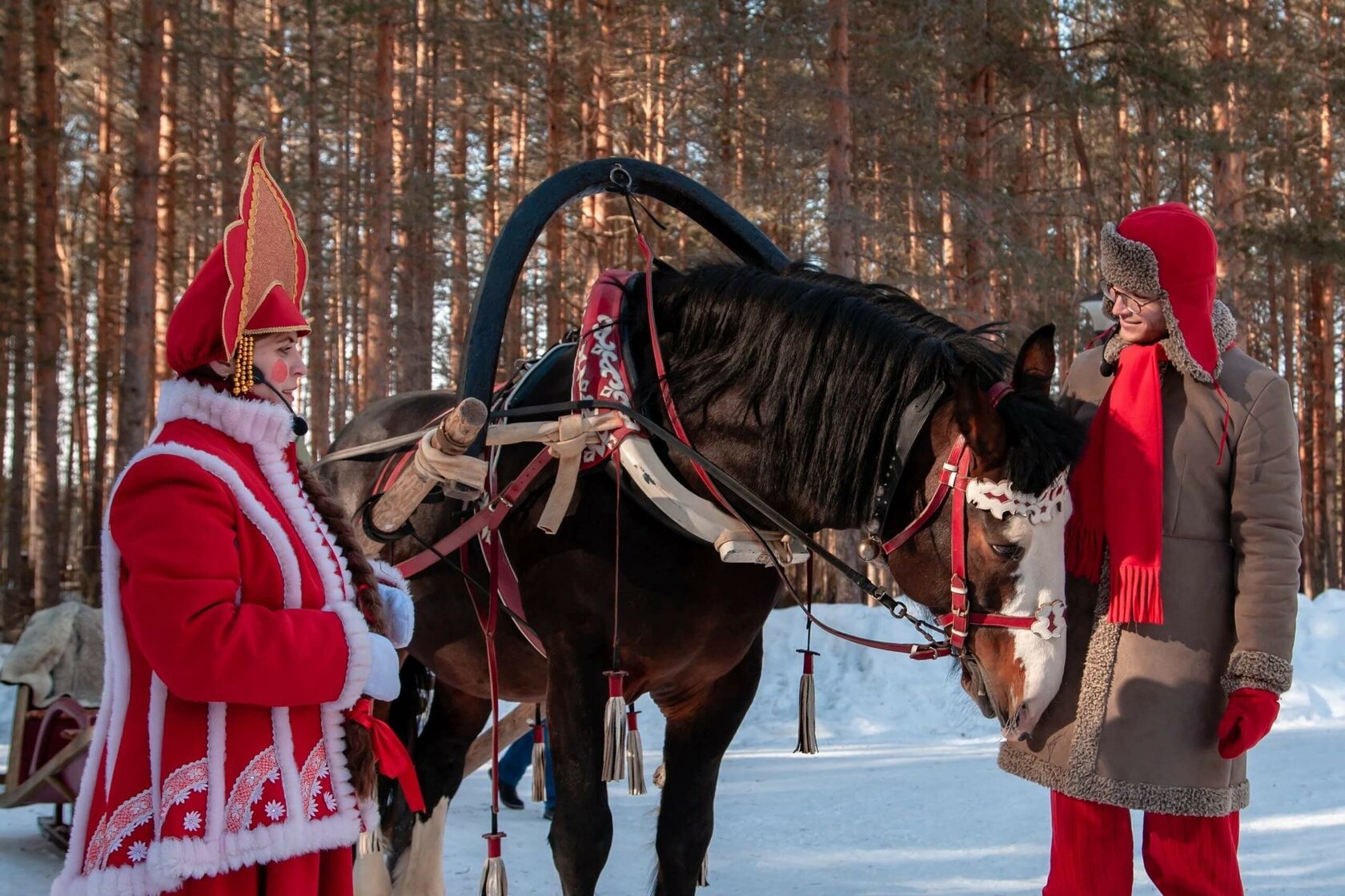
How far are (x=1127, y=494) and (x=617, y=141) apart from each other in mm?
11215

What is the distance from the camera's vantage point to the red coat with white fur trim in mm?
1539

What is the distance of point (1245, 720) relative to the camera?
2.22m

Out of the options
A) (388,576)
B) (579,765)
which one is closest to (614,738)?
(579,765)

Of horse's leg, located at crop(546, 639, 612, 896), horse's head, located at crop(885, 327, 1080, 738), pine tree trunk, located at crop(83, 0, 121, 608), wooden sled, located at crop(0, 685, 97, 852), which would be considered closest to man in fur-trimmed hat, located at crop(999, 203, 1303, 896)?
horse's head, located at crop(885, 327, 1080, 738)

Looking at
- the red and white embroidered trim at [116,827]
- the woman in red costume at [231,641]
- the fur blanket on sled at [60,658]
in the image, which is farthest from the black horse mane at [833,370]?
the fur blanket on sled at [60,658]

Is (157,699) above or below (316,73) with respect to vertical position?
below

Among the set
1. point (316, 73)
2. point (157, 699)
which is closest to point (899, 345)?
point (157, 699)

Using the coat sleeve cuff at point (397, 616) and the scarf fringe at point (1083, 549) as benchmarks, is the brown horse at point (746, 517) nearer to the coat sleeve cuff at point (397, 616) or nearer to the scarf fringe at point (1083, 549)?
the scarf fringe at point (1083, 549)

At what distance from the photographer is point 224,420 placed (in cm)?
172

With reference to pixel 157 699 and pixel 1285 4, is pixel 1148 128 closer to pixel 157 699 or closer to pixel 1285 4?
pixel 1285 4

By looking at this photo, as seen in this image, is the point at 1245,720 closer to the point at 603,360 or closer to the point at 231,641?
the point at 603,360

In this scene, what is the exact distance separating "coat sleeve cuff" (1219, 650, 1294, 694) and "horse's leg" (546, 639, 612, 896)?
1.39m

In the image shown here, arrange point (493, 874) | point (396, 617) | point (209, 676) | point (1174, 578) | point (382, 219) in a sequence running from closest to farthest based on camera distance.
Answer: point (209, 676) < point (396, 617) < point (1174, 578) < point (493, 874) < point (382, 219)

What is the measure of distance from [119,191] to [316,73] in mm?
6972
